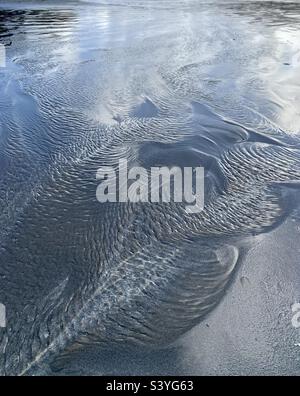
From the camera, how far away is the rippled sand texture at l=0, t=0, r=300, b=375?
2.03 m

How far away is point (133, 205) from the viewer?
304 cm

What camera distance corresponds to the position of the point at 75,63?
712 centimetres

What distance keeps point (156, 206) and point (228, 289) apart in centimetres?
103

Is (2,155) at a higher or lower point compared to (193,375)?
higher

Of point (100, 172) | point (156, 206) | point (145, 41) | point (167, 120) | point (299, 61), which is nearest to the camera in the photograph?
point (156, 206)

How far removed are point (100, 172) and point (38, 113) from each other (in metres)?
1.99

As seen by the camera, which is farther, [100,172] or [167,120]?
[167,120]

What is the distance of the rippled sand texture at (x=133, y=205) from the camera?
2.03 metres

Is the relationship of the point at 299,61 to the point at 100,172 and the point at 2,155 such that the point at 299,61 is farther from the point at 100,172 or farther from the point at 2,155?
the point at 2,155

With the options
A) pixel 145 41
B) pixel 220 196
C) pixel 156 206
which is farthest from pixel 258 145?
pixel 145 41

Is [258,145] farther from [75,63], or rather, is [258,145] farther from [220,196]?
[75,63]

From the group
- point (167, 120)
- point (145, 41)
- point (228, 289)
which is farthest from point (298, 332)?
point (145, 41)
